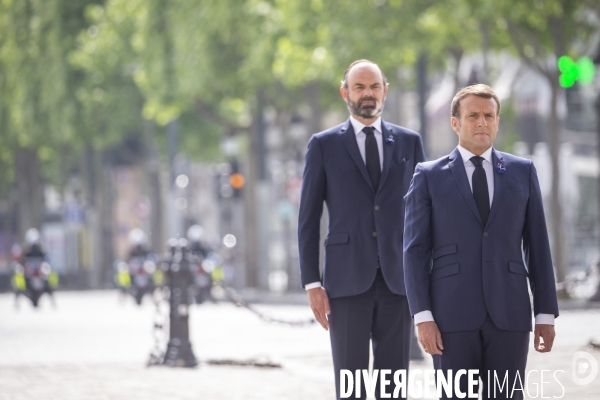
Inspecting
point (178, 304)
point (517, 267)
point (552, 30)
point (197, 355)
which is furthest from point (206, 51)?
point (517, 267)

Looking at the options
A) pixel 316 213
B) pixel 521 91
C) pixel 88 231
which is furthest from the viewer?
pixel 88 231

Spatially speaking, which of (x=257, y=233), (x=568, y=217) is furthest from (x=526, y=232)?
(x=257, y=233)

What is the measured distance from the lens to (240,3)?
33.0m

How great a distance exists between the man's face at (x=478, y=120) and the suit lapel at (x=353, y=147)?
1.22 meters

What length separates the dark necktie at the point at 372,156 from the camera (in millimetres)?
6836

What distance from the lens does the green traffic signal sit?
20438mm

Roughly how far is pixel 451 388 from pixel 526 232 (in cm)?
70

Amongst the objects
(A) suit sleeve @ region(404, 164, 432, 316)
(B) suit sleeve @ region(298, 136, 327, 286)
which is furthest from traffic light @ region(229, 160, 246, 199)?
(A) suit sleeve @ region(404, 164, 432, 316)

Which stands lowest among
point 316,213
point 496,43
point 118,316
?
point 118,316

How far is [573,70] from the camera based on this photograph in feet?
67.1

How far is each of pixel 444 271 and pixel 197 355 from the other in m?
10.5

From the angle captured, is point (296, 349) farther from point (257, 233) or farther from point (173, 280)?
point (257, 233)

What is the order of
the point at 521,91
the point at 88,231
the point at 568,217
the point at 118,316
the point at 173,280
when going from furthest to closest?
the point at 88,231 → the point at 521,91 → the point at 568,217 → the point at 118,316 → the point at 173,280

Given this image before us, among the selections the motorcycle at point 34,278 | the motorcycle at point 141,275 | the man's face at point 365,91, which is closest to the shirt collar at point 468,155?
the man's face at point 365,91
